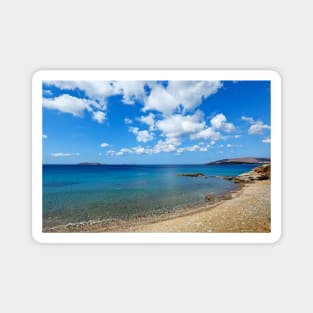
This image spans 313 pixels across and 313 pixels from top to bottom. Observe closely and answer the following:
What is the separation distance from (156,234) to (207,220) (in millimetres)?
567

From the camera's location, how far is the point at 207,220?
187 centimetres

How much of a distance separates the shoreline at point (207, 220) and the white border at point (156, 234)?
0.07 metres

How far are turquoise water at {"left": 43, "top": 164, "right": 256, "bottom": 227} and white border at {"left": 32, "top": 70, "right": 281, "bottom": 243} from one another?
0.20 metres

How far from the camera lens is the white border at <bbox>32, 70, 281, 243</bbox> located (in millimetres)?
1571

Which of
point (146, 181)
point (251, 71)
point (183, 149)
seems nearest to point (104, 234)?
point (146, 181)

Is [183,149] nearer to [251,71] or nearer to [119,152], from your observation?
[119,152]

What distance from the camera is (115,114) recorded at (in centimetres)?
190
